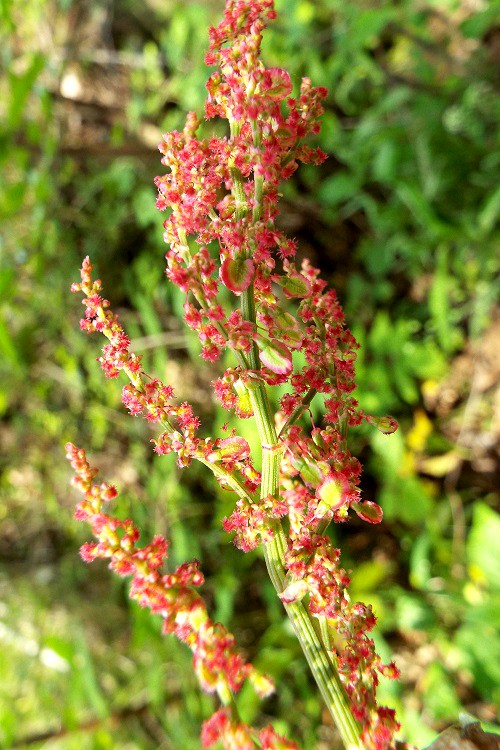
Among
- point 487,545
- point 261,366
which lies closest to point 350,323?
point 487,545

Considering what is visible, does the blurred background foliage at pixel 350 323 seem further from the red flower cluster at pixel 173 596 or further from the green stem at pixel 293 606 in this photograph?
the red flower cluster at pixel 173 596

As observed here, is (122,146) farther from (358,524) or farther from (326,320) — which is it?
(326,320)

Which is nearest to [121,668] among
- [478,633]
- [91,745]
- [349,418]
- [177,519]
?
[91,745]

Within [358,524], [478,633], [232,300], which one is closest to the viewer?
[478,633]


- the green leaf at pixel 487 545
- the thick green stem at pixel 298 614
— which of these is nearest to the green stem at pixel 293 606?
the thick green stem at pixel 298 614

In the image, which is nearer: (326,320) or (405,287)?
(326,320)

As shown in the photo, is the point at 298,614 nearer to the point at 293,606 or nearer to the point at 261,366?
the point at 293,606
